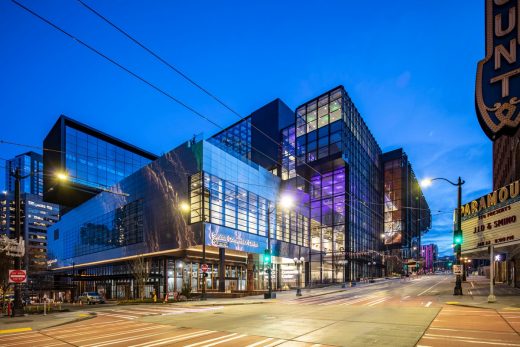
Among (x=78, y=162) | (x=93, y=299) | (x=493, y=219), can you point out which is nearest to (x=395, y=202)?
(x=93, y=299)

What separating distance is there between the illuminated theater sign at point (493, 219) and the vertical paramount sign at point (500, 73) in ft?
44.2

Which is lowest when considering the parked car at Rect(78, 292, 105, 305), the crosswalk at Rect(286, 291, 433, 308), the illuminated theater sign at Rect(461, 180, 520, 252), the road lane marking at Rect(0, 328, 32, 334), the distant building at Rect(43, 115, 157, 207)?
the parked car at Rect(78, 292, 105, 305)

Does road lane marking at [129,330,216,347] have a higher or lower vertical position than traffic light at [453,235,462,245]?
lower

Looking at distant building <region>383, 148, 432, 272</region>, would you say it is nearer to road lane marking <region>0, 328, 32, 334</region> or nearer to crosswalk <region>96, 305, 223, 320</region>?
crosswalk <region>96, 305, 223, 320</region>

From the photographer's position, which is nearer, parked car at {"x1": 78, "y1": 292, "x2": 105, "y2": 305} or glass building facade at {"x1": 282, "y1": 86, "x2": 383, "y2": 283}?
parked car at {"x1": 78, "y1": 292, "x2": 105, "y2": 305}

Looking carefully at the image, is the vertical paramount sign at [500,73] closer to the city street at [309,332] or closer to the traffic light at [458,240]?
the city street at [309,332]

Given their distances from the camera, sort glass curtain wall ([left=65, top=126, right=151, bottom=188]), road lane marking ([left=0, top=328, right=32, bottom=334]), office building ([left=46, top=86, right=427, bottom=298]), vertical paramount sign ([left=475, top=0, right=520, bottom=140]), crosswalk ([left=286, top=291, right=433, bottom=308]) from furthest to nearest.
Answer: glass curtain wall ([left=65, top=126, right=151, bottom=188]) < office building ([left=46, top=86, right=427, bottom=298]) < crosswalk ([left=286, top=291, right=433, bottom=308]) < road lane marking ([left=0, top=328, right=32, bottom=334]) < vertical paramount sign ([left=475, top=0, right=520, bottom=140])

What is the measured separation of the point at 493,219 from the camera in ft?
68.5

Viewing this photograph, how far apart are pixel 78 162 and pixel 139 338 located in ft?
285

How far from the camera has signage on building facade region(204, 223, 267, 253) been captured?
130 ft

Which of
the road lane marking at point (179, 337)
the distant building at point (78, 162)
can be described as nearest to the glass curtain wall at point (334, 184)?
the distant building at point (78, 162)

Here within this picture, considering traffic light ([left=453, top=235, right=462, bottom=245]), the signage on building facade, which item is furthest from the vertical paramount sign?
the signage on building facade

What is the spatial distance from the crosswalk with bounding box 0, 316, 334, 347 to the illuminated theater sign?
14.5 meters

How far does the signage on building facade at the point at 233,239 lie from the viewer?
39719 millimetres
